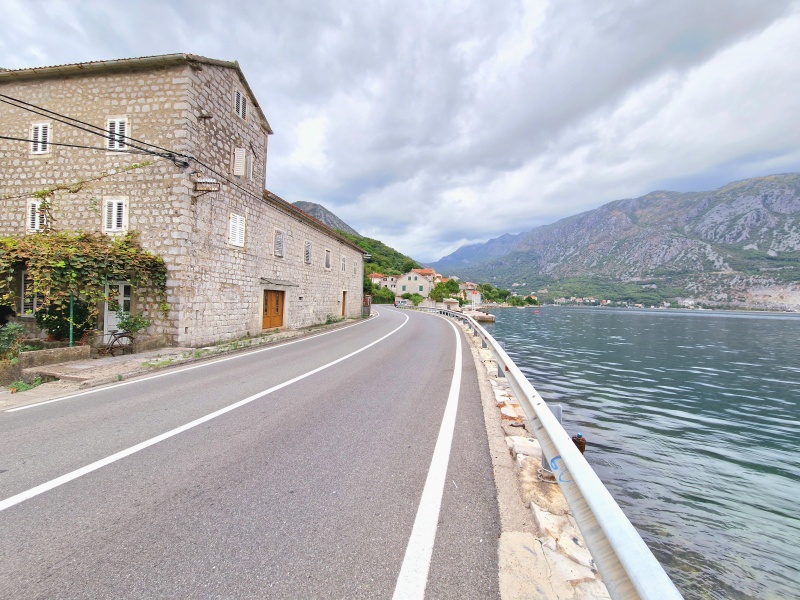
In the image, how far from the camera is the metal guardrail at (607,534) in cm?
131

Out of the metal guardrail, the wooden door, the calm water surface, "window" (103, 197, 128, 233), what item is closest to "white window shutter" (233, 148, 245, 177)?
"window" (103, 197, 128, 233)

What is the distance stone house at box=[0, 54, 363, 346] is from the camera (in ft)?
36.3

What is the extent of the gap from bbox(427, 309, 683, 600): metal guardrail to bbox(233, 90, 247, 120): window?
1577 cm

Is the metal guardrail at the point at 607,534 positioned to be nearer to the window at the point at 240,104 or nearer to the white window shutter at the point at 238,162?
the white window shutter at the point at 238,162

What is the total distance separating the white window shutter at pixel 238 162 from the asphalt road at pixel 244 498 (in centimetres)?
995

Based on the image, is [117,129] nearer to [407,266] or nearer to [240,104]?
[240,104]

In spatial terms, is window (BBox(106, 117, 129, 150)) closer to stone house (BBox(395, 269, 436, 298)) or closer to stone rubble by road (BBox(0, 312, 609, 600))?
stone rubble by road (BBox(0, 312, 609, 600))

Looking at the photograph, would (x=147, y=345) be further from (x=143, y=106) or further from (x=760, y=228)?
(x=760, y=228)

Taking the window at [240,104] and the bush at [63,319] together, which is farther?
the window at [240,104]

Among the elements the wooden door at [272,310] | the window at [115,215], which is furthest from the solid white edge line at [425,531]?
the wooden door at [272,310]

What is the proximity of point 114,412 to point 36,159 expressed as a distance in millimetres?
12731

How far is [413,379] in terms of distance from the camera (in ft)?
24.7

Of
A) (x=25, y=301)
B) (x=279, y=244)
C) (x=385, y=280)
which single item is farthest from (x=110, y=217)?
(x=385, y=280)

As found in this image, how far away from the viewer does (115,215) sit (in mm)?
11461
